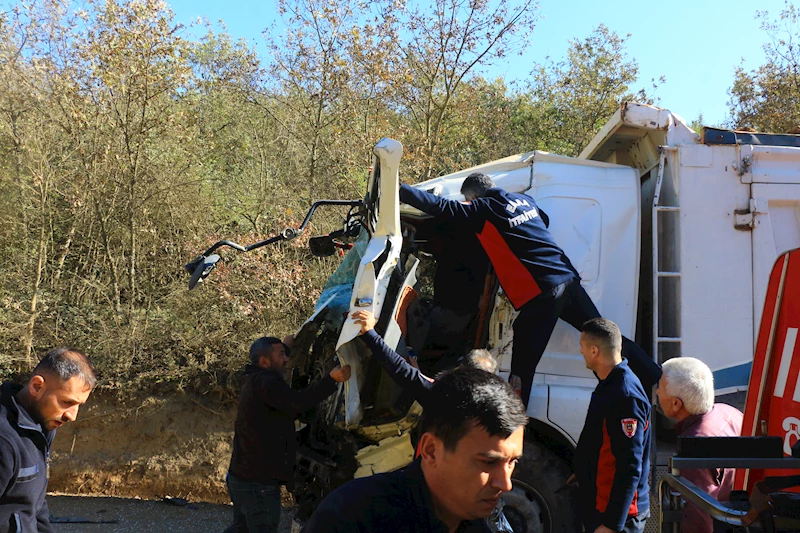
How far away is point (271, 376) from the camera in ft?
13.3

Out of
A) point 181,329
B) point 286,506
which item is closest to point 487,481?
point 286,506

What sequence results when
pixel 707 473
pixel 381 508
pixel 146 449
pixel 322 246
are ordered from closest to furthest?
pixel 381 508
pixel 707 473
pixel 322 246
pixel 146 449

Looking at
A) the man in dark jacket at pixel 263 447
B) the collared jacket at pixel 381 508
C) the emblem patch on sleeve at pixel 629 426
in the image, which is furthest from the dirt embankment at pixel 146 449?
the collared jacket at pixel 381 508

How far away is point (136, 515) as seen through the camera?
6.36m

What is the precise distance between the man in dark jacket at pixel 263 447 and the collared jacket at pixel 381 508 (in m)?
2.41

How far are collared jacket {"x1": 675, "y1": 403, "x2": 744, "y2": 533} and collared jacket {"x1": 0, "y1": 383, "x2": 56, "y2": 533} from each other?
2510 mm

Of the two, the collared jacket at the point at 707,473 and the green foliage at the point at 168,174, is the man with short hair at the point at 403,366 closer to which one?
the collared jacket at the point at 707,473

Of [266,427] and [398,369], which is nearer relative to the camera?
[398,369]

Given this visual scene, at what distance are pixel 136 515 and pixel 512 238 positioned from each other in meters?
4.45

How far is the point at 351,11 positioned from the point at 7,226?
5.45 meters

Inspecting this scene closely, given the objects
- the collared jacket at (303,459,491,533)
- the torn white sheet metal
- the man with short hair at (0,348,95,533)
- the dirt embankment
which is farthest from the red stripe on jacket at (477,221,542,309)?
the dirt embankment

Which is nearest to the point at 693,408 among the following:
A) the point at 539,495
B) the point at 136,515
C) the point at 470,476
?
the point at 539,495

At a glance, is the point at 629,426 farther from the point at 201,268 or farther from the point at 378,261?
the point at 201,268

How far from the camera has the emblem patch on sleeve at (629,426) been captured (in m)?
3.11
